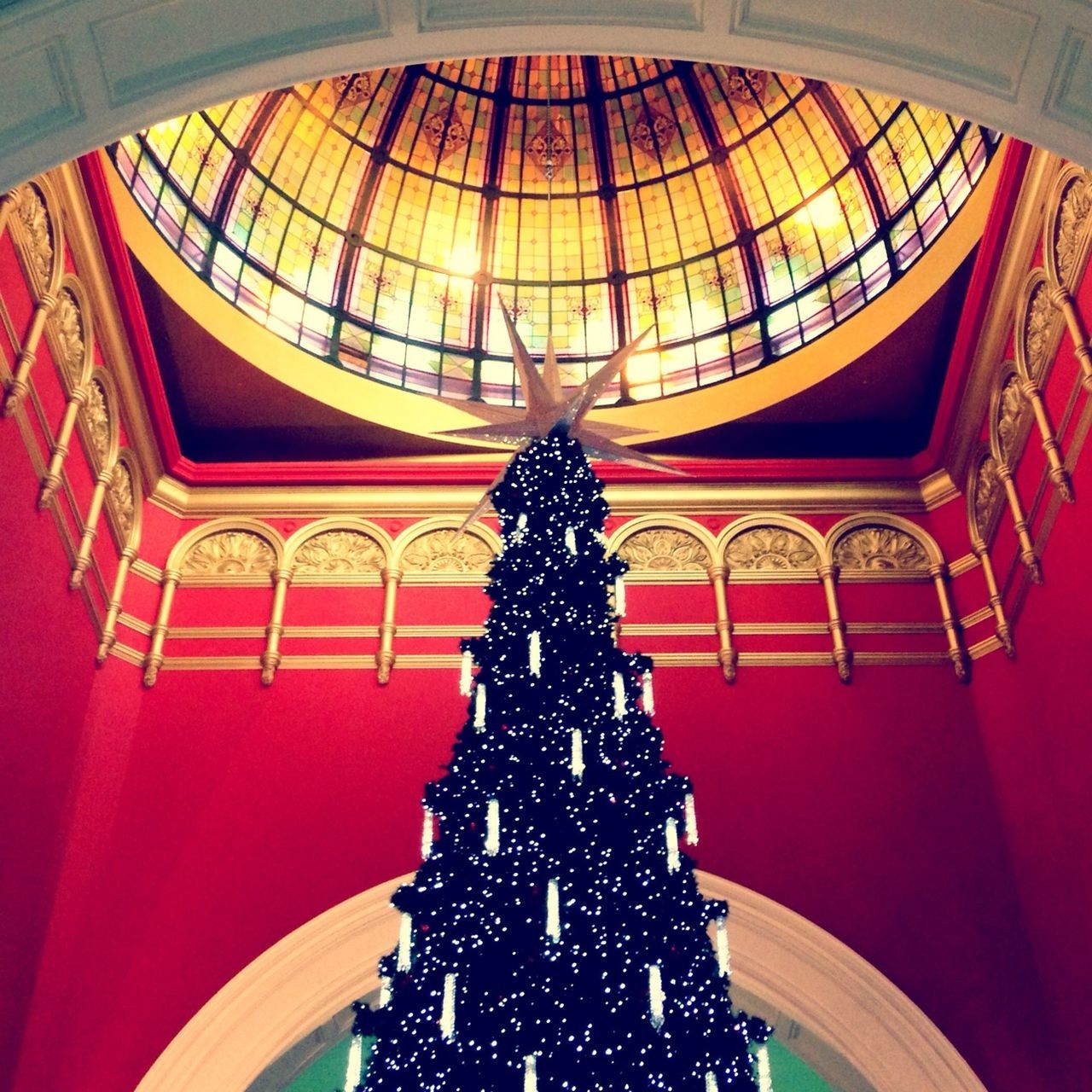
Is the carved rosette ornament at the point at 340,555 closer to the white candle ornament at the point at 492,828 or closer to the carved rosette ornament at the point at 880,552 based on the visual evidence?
the carved rosette ornament at the point at 880,552

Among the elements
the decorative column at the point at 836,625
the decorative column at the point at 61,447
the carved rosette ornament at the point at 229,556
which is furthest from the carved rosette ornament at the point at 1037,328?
the decorative column at the point at 61,447

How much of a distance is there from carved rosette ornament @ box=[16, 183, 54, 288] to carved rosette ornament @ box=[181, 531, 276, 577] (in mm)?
3296

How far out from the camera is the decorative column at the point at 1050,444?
7.79 metres

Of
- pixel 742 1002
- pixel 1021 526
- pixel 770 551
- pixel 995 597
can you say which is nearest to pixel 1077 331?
pixel 1021 526

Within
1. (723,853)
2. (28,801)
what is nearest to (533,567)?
(723,853)

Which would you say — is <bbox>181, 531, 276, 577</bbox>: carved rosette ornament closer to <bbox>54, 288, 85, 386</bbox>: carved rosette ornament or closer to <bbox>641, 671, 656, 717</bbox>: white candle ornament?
<bbox>54, 288, 85, 386</bbox>: carved rosette ornament

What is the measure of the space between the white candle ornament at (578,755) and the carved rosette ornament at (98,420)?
5.27 meters

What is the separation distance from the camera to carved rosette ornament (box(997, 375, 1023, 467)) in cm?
877

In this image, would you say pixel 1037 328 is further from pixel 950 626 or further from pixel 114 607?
pixel 114 607

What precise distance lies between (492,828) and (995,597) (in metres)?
5.66

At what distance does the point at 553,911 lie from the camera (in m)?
5.07

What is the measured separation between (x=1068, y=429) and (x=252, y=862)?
6960 millimetres

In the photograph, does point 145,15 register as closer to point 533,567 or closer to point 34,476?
point 533,567

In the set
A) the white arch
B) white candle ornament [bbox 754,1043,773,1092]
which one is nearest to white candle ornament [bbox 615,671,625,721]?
white candle ornament [bbox 754,1043,773,1092]
